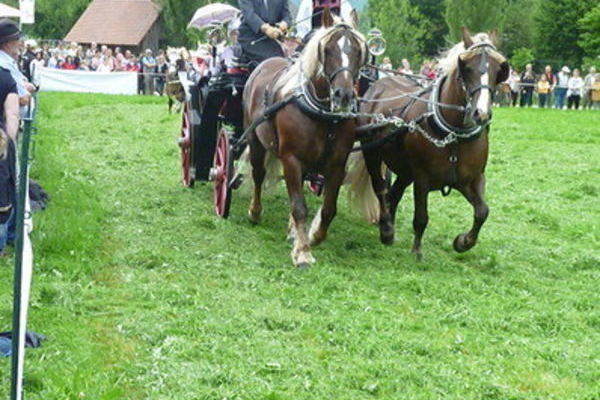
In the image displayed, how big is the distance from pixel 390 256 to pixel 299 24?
2.52 metres

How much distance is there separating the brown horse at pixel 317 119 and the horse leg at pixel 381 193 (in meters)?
0.76

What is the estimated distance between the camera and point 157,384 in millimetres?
4770

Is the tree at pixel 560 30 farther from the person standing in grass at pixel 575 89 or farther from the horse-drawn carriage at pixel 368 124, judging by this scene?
the horse-drawn carriage at pixel 368 124

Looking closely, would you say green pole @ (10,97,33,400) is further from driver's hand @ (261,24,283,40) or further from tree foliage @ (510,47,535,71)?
tree foliage @ (510,47,535,71)

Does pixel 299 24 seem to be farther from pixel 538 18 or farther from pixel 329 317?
pixel 538 18

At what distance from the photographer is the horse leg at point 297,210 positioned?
7723mm

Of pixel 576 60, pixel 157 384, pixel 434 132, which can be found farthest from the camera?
pixel 576 60

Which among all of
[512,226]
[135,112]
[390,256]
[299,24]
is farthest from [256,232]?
[135,112]

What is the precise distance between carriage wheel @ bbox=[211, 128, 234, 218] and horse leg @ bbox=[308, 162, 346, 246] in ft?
4.30

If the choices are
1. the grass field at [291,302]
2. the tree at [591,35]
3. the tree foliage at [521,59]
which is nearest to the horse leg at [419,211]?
the grass field at [291,302]

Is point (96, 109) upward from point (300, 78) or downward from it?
downward

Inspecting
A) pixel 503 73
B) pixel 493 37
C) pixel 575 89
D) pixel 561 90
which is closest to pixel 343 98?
pixel 503 73

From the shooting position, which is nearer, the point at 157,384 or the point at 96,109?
the point at 157,384

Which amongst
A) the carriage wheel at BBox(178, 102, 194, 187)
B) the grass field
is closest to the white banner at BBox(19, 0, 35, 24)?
the grass field
